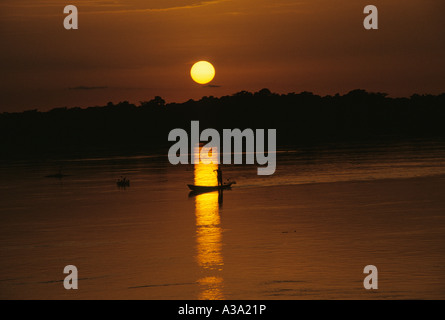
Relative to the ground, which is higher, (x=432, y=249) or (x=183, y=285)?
(x=432, y=249)

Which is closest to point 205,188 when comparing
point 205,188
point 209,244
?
point 205,188

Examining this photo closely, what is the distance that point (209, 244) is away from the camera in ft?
123

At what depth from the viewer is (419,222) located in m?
43.0

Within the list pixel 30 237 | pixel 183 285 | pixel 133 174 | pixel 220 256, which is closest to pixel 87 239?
pixel 30 237

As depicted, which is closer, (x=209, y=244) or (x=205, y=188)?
(x=209, y=244)

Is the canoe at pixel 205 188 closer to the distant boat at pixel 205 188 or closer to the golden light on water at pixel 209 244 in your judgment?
the distant boat at pixel 205 188

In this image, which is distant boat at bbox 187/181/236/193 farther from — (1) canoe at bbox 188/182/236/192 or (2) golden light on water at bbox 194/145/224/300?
(2) golden light on water at bbox 194/145/224/300

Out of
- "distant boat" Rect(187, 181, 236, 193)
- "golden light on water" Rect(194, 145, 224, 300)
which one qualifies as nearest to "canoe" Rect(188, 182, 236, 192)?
"distant boat" Rect(187, 181, 236, 193)

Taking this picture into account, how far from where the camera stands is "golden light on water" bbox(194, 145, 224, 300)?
27422 millimetres

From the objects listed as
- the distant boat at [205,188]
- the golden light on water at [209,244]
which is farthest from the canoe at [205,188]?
the golden light on water at [209,244]

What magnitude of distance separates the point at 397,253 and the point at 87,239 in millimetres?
18581

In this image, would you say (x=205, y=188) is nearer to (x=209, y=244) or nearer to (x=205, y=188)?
(x=205, y=188)

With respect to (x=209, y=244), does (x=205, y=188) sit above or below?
above
